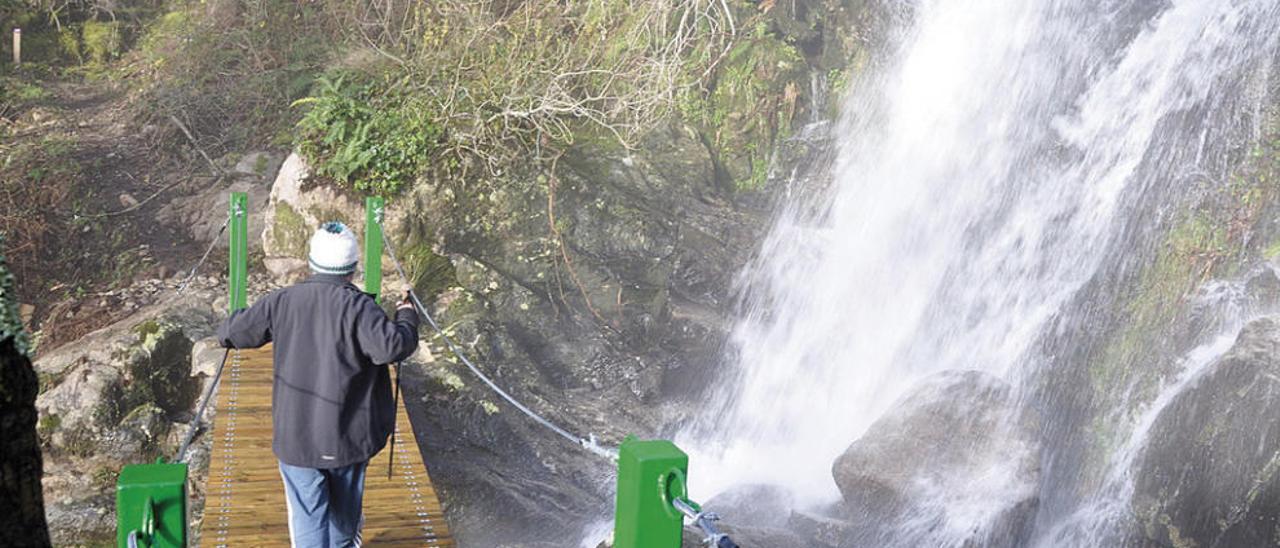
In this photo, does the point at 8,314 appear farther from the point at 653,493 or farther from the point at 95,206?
the point at 95,206

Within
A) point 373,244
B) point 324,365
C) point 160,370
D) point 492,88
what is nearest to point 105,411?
point 160,370

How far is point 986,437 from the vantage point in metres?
9.23

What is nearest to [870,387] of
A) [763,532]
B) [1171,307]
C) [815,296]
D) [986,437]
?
[815,296]

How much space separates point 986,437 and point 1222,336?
2.78 m

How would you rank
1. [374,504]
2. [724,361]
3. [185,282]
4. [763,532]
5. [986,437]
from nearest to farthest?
1. [374,504]
2. [763,532]
3. [986,437]
4. [185,282]
5. [724,361]

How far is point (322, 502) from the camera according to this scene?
4102mm

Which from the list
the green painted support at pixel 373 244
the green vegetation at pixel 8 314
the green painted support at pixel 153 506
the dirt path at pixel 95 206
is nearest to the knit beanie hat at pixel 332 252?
the green painted support at pixel 153 506

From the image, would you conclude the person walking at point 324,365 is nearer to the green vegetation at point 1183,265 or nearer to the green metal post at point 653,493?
the green metal post at point 653,493

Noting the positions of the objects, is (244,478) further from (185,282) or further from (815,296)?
(815,296)

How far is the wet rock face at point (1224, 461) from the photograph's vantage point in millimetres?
8836

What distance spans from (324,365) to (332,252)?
1.40 feet

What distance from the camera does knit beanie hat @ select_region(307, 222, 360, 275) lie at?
3.99 metres

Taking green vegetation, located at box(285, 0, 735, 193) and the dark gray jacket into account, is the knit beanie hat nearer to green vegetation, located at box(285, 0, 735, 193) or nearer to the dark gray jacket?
the dark gray jacket

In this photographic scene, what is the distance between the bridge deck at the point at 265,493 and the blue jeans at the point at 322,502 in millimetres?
953
